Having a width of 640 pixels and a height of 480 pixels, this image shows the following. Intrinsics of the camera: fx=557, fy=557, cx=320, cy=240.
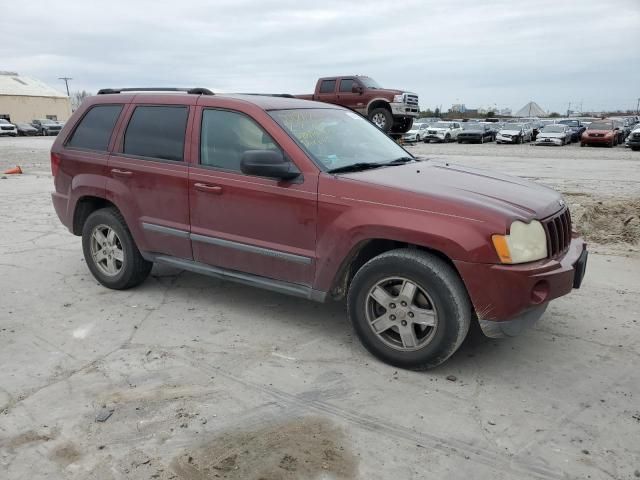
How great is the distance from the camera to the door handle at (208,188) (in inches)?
168

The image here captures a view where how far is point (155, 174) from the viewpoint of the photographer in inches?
181

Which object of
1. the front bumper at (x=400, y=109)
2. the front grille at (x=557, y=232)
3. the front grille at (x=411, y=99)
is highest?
the front grille at (x=411, y=99)

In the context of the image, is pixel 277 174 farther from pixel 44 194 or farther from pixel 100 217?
pixel 44 194

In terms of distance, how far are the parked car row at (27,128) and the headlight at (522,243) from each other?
157 ft

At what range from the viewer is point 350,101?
20781 millimetres

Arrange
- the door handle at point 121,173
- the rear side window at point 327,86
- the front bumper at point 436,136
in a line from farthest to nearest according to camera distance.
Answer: the front bumper at point 436,136 < the rear side window at point 327,86 < the door handle at point 121,173

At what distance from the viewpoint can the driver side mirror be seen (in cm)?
381

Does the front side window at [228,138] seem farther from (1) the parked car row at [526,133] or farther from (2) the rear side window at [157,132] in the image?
(1) the parked car row at [526,133]

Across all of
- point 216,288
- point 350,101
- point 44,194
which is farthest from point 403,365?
point 350,101

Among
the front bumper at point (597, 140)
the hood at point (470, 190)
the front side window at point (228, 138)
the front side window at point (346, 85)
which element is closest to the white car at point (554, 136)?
the front bumper at point (597, 140)

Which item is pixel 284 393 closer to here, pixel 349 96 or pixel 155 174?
pixel 155 174

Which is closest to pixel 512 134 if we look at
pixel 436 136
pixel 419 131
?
pixel 436 136

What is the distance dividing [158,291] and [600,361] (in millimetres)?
3740

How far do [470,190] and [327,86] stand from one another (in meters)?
18.2
